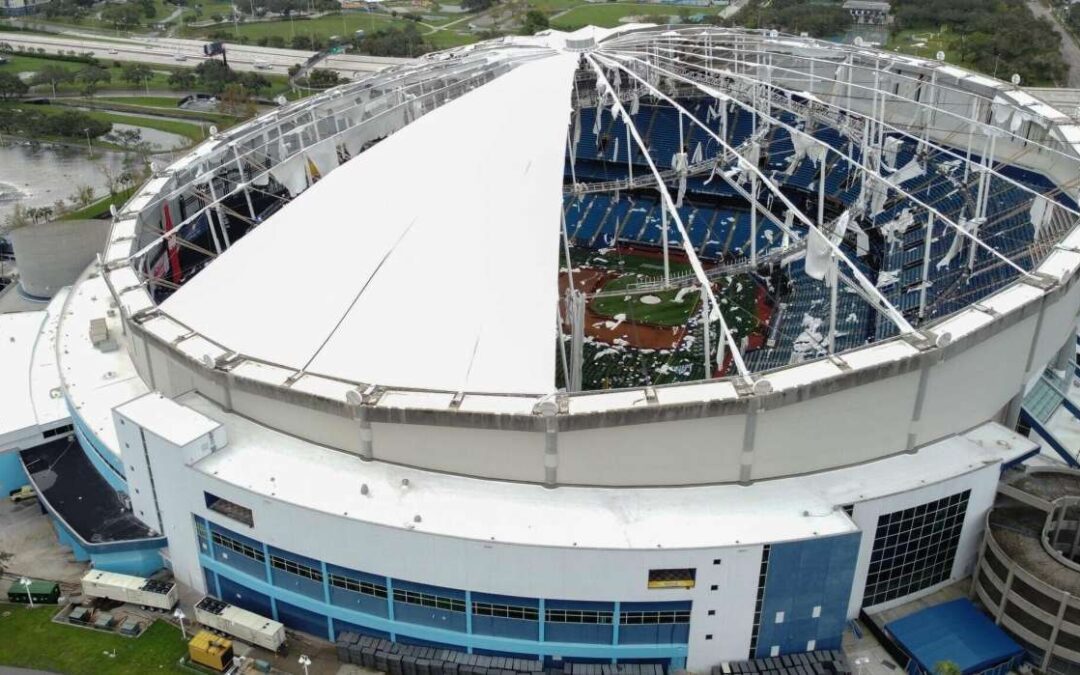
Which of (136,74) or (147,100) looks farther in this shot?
(136,74)

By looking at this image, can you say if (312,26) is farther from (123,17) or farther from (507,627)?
(507,627)

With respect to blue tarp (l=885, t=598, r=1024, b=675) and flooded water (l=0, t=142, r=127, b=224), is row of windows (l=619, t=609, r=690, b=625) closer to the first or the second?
blue tarp (l=885, t=598, r=1024, b=675)

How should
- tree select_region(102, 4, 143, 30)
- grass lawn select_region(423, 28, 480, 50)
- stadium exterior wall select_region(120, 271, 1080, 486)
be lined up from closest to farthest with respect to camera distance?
stadium exterior wall select_region(120, 271, 1080, 486) < grass lawn select_region(423, 28, 480, 50) < tree select_region(102, 4, 143, 30)

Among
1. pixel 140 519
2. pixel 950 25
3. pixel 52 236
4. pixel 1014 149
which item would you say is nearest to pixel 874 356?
pixel 140 519

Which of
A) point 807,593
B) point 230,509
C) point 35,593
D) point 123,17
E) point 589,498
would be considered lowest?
point 35,593

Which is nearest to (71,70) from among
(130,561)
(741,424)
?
(130,561)

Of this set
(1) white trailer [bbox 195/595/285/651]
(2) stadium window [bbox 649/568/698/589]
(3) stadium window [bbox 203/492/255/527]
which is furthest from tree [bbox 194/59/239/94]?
(2) stadium window [bbox 649/568/698/589]
